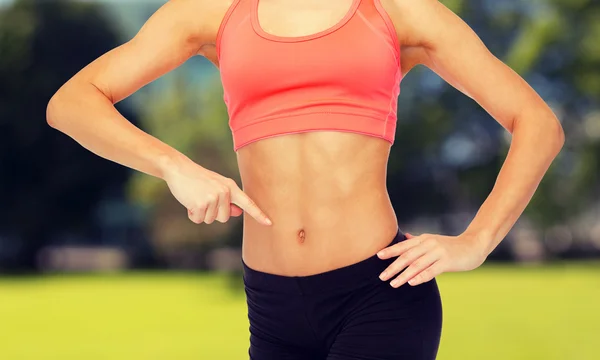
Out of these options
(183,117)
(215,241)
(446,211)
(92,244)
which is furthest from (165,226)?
(446,211)

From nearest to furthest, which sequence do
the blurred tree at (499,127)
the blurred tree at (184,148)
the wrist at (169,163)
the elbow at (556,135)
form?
1. the wrist at (169,163)
2. the elbow at (556,135)
3. the blurred tree at (184,148)
4. the blurred tree at (499,127)

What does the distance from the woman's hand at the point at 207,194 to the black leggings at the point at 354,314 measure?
0.99 ft

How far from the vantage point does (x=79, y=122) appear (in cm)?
275

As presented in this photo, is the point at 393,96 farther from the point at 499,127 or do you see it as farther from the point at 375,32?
the point at 499,127

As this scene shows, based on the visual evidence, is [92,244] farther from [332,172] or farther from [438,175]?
[332,172]

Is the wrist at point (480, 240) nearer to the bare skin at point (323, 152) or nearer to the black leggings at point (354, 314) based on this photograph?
the bare skin at point (323, 152)

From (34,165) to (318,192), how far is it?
3467cm

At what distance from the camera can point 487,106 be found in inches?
109

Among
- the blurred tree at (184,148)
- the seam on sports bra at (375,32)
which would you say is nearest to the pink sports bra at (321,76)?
the seam on sports bra at (375,32)

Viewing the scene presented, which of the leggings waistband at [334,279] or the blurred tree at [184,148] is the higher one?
the blurred tree at [184,148]

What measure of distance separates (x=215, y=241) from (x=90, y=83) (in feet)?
97.3

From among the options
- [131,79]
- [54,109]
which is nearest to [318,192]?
[131,79]

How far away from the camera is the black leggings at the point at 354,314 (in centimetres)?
254

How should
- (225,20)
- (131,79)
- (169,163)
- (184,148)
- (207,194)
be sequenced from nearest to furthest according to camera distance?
1. (207,194)
2. (169,163)
3. (225,20)
4. (131,79)
5. (184,148)
